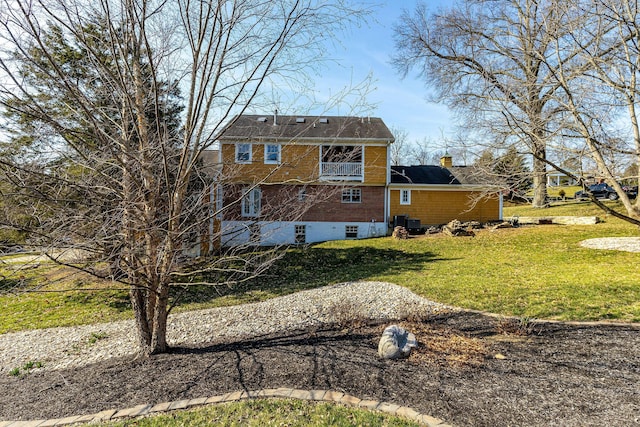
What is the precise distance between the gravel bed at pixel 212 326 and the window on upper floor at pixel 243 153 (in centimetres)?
289

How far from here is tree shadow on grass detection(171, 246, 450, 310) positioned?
9297 mm

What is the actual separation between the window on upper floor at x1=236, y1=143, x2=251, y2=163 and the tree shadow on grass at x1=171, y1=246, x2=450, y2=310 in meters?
4.11

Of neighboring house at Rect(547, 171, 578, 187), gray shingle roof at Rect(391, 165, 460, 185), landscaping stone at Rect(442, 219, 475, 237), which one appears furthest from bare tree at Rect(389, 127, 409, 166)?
neighboring house at Rect(547, 171, 578, 187)

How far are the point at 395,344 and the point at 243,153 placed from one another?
124 inches

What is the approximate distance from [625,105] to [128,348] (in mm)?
8796

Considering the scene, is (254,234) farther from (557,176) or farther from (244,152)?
(557,176)

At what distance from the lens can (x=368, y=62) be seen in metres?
3.60

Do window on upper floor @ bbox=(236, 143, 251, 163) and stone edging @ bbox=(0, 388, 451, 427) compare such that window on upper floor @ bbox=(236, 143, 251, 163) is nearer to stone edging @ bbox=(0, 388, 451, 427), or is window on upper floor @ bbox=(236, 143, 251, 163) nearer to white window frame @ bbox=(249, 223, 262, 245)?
white window frame @ bbox=(249, 223, 262, 245)

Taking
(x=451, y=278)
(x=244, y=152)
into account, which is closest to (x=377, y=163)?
(x=451, y=278)

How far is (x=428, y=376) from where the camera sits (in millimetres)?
3502

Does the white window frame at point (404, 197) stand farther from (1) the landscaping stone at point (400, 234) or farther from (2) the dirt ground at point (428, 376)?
(2) the dirt ground at point (428, 376)

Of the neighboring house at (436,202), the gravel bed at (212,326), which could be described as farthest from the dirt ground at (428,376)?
the neighboring house at (436,202)

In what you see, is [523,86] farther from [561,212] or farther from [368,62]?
[561,212]

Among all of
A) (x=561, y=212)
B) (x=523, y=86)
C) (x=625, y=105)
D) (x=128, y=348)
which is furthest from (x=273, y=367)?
(x=561, y=212)
